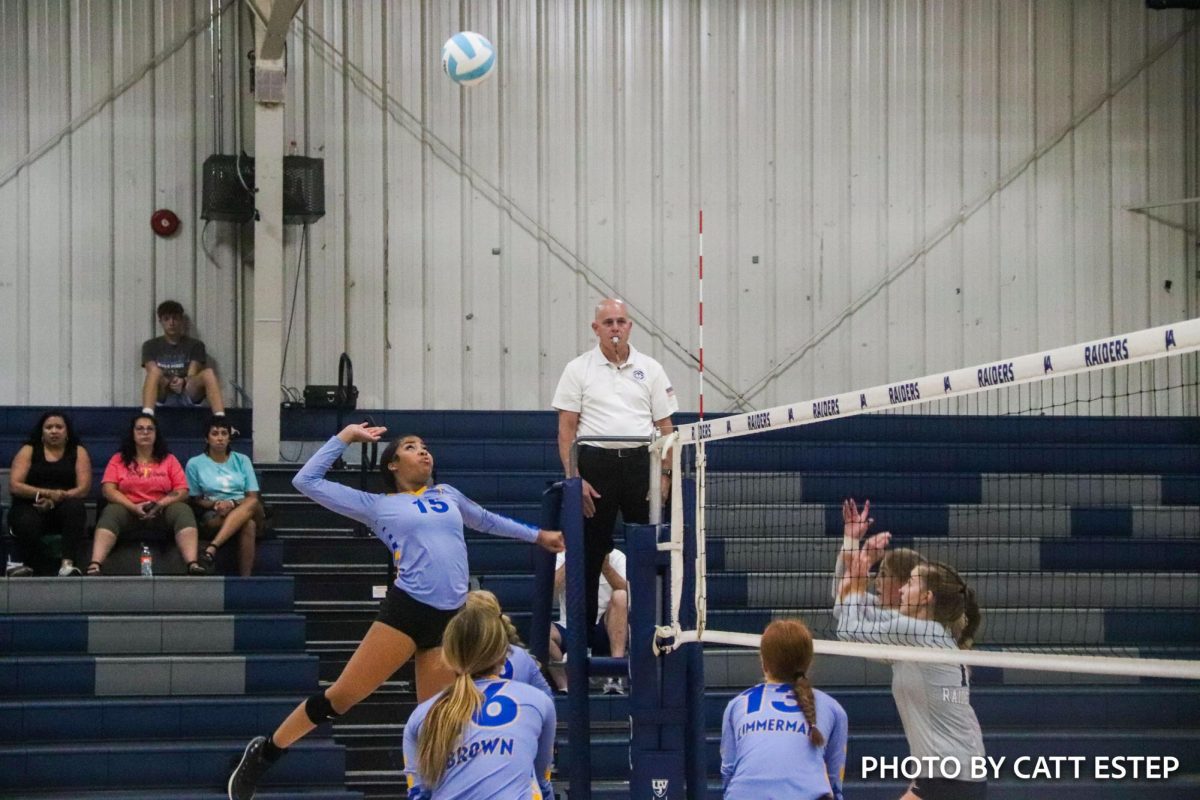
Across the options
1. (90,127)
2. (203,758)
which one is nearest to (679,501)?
(203,758)

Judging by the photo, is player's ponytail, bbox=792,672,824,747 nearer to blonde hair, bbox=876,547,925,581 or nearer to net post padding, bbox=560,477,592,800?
blonde hair, bbox=876,547,925,581

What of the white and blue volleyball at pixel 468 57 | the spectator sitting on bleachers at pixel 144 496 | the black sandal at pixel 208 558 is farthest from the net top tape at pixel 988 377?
the spectator sitting on bleachers at pixel 144 496

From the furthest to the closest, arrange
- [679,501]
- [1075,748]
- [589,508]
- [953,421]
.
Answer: [953,421] < [1075,748] < [589,508] < [679,501]

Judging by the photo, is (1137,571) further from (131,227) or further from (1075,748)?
(131,227)

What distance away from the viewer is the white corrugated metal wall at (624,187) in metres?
13.2

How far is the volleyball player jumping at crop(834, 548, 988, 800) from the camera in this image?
21.3 ft

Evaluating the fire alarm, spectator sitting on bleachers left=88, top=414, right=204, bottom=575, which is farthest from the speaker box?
spectator sitting on bleachers left=88, top=414, right=204, bottom=575

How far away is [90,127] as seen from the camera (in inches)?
521

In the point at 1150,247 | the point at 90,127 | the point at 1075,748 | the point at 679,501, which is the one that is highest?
the point at 90,127

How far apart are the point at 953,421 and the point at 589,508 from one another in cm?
676

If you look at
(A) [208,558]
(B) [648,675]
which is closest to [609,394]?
(B) [648,675]

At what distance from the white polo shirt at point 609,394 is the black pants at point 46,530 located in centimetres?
406

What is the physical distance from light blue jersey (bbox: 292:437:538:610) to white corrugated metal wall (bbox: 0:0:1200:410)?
6.11m

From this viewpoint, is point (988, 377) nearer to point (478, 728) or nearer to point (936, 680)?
point (936, 680)
